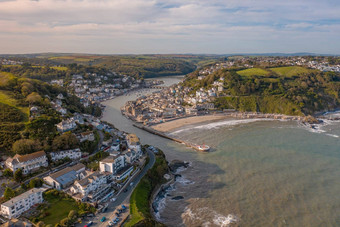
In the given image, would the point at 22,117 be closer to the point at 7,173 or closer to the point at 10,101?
the point at 10,101

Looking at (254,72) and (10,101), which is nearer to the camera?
(10,101)

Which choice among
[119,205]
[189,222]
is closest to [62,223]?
[119,205]

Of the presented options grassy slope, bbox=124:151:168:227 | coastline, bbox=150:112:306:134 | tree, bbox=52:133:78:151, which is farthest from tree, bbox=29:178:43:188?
coastline, bbox=150:112:306:134

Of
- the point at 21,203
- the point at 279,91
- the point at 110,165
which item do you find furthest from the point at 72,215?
the point at 279,91

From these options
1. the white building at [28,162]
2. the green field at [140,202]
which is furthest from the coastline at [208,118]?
the white building at [28,162]

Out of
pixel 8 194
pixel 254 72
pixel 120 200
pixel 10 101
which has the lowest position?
pixel 120 200

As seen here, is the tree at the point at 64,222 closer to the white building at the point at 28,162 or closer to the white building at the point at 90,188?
the white building at the point at 90,188

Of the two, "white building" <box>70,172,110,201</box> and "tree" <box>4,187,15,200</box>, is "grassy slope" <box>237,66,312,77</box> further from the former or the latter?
"tree" <box>4,187,15,200</box>
